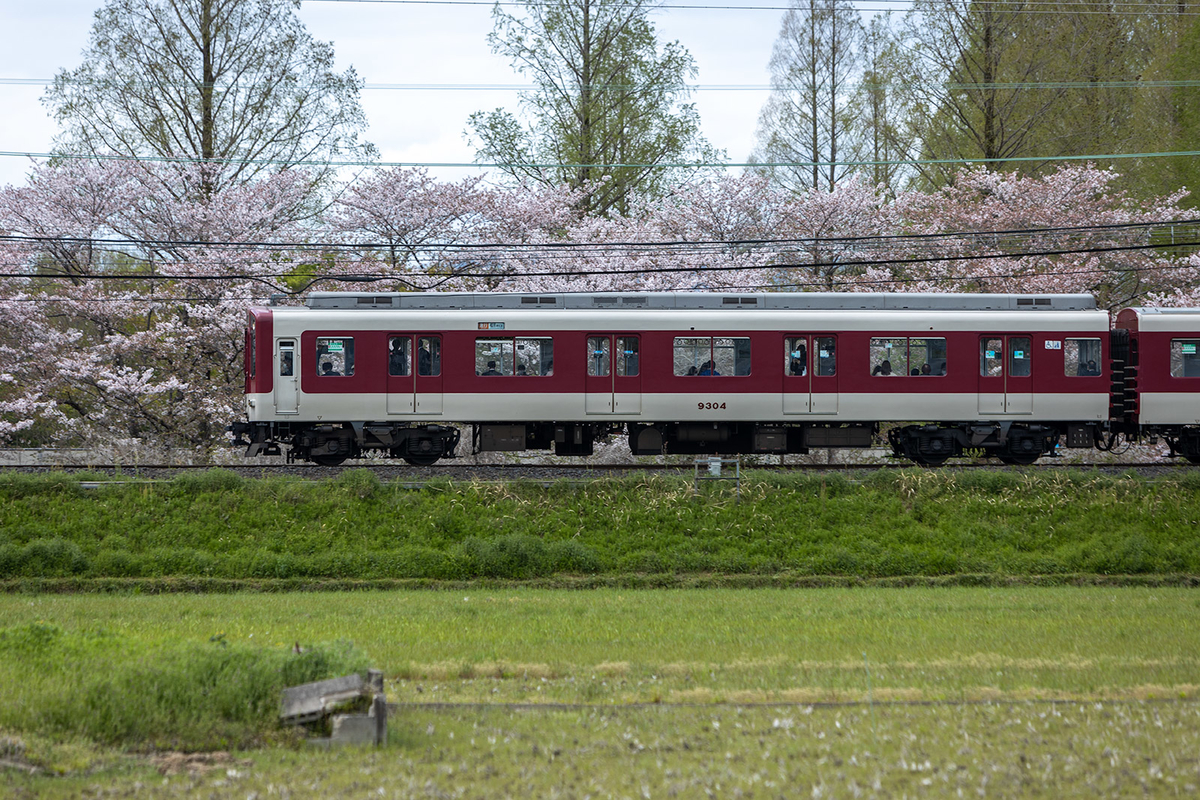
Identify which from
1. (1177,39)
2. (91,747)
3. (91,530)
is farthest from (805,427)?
(1177,39)

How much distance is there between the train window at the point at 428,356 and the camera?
2092 centimetres

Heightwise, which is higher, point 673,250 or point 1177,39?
point 1177,39

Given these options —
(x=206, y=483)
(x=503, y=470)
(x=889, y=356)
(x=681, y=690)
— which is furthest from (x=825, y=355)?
(x=681, y=690)

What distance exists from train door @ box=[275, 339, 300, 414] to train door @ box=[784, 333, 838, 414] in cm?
983

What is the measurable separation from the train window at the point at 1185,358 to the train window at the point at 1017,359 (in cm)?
292

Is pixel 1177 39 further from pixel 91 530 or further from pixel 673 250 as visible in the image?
pixel 91 530

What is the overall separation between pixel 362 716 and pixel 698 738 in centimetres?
235

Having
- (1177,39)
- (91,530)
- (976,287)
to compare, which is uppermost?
(1177,39)

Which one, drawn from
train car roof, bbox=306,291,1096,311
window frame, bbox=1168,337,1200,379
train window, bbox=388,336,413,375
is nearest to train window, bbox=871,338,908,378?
train car roof, bbox=306,291,1096,311

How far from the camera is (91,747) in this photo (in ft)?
22.9

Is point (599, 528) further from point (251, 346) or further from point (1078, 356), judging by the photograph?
point (1078, 356)

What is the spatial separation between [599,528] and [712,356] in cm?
514

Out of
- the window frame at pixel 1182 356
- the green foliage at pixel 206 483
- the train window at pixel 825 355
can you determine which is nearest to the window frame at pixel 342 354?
the green foliage at pixel 206 483

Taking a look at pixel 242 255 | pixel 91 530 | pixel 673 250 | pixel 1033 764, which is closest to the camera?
pixel 1033 764
